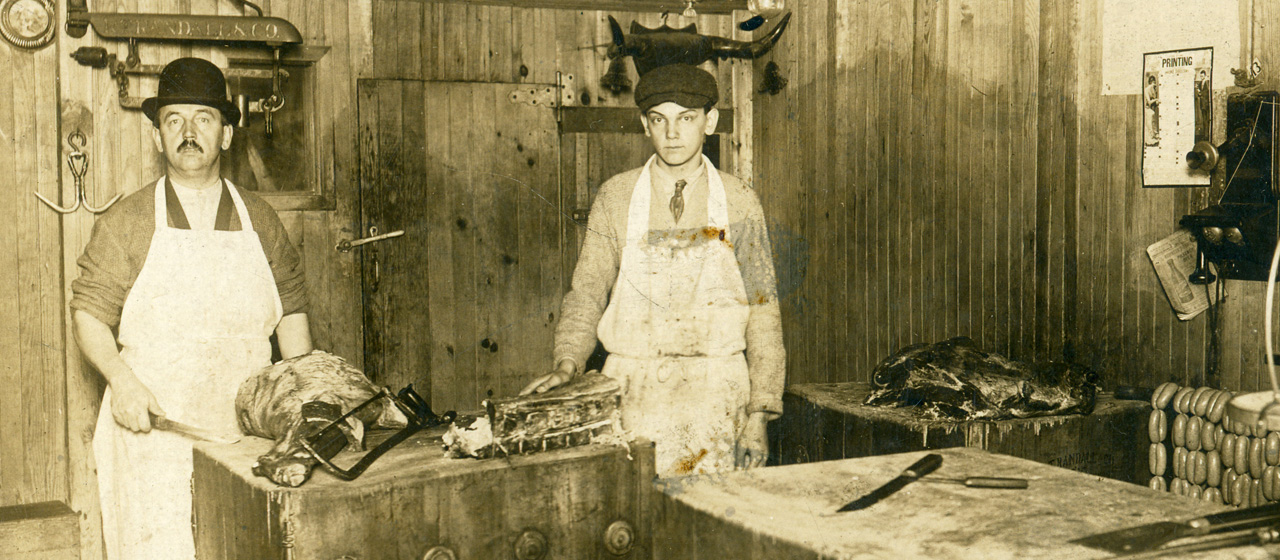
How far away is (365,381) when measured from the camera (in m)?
2.66

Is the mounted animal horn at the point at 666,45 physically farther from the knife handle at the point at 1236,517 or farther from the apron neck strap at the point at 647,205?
the knife handle at the point at 1236,517

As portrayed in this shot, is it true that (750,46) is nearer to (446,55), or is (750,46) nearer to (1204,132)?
(446,55)

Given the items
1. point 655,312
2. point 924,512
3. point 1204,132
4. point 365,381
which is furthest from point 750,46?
point 924,512

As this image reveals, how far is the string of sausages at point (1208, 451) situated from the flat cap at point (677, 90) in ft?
5.25

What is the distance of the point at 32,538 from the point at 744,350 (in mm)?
2784

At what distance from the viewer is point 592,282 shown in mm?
3408

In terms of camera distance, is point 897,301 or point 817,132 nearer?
point 897,301

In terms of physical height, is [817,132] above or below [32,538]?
above

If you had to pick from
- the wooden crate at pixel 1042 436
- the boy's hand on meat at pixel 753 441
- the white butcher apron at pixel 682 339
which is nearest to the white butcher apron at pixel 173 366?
the white butcher apron at pixel 682 339

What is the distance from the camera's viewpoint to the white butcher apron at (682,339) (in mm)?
3361

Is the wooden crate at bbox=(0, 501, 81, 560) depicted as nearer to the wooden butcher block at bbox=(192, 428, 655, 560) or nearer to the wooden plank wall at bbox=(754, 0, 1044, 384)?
the wooden butcher block at bbox=(192, 428, 655, 560)

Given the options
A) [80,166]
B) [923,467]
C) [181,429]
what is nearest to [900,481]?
[923,467]

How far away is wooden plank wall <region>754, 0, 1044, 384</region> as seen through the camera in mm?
3531

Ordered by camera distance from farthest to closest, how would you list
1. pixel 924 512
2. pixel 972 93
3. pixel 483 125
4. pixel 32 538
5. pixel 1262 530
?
pixel 483 125 < pixel 32 538 < pixel 972 93 < pixel 924 512 < pixel 1262 530
